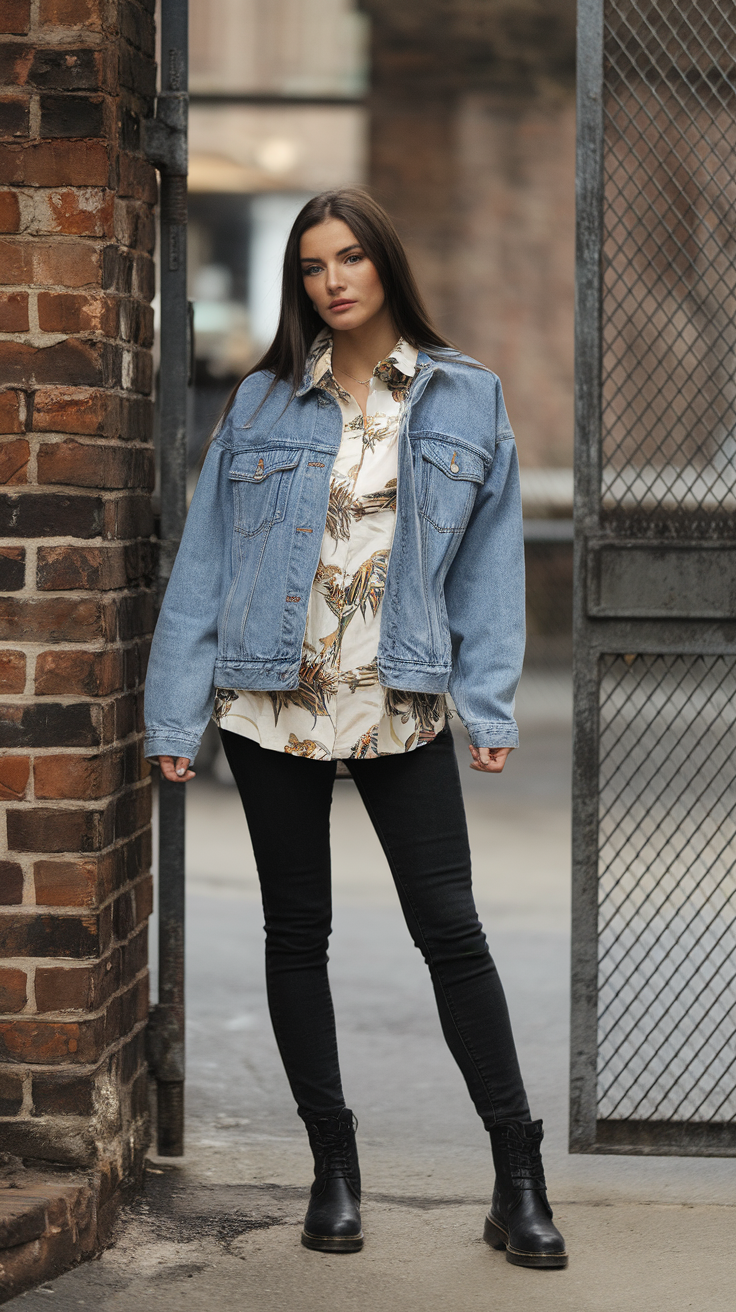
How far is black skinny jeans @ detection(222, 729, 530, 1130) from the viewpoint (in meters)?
2.66

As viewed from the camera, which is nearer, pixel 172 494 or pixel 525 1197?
pixel 525 1197

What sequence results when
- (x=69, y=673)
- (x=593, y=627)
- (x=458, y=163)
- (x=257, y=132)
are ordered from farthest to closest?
(x=257, y=132) < (x=458, y=163) < (x=593, y=627) < (x=69, y=673)

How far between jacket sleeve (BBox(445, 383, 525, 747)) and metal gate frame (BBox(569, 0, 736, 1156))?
0.36 m

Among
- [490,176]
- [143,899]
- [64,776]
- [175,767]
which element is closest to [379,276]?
[175,767]

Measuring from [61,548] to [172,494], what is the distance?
48 cm

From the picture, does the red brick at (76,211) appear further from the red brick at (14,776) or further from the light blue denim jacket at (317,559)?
the red brick at (14,776)

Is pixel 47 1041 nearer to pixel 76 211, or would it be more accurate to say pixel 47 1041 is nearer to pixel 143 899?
pixel 143 899

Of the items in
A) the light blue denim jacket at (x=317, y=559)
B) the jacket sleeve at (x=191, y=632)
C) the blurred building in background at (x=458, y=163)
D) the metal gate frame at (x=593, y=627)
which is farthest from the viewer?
the blurred building in background at (x=458, y=163)

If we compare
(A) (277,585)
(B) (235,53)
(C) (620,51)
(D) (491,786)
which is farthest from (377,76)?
(A) (277,585)

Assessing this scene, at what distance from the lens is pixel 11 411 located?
265 cm

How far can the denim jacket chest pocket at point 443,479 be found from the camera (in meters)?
2.60

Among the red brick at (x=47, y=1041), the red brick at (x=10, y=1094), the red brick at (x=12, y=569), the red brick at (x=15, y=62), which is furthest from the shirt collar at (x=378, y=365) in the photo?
the red brick at (x=10, y=1094)

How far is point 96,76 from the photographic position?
8.60 feet

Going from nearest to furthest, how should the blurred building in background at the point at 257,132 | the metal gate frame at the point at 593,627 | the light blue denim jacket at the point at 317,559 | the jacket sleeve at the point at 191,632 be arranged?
1. the light blue denim jacket at the point at 317,559
2. the jacket sleeve at the point at 191,632
3. the metal gate frame at the point at 593,627
4. the blurred building in background at the point at 257,132
